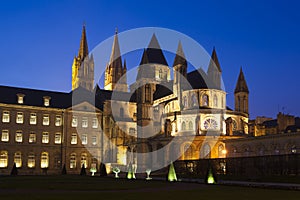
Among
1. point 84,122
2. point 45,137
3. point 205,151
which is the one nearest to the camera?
point 205,151

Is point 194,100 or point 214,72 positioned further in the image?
point 214,72

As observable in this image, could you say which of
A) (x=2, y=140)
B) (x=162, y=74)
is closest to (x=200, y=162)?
(x=2, y=140)

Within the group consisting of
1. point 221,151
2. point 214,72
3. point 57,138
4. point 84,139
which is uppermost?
point 214,72

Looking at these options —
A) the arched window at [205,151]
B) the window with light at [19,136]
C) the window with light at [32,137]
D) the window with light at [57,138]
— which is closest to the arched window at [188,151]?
the arched window at [205,151]

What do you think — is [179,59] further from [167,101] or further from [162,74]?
[162,74]

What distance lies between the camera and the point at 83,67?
10350 cm

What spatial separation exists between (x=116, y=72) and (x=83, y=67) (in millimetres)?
14564

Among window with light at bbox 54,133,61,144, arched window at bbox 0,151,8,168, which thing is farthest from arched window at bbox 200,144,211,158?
arched window at bbox 0,151,8,168

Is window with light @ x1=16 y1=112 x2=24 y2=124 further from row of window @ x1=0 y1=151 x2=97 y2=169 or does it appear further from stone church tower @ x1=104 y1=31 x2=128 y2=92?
stone church tower @ x1=104 y1=31 x2=128 y2=92

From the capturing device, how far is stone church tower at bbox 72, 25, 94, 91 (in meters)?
103

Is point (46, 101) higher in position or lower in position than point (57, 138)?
higher

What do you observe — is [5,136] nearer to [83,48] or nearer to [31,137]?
[31,137]

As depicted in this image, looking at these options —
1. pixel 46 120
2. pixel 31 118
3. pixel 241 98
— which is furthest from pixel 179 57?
pixel 31 118

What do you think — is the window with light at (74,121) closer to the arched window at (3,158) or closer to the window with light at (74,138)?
the window with light at (74,138)
